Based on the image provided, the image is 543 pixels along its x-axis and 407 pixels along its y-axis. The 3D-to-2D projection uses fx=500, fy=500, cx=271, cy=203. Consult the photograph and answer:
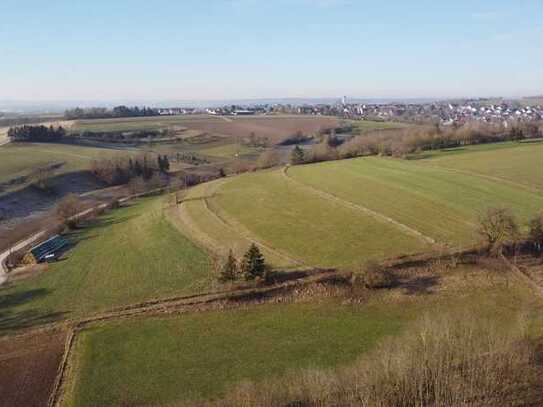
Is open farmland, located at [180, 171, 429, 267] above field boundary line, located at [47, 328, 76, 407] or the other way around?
above

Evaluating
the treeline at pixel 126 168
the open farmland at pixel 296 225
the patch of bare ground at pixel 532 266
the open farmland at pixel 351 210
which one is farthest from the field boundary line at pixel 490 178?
the treeline at pixel 126 168

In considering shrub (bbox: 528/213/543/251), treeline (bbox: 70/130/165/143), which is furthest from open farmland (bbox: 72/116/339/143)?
shrub (bbox: 528/213/543/251)

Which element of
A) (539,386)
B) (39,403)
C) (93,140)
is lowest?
(39,403)

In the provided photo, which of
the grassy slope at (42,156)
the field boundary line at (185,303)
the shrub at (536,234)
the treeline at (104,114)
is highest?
the treeline at (104,114)

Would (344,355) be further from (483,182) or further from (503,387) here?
(483,182)

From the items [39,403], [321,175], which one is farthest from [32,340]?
[321,175]

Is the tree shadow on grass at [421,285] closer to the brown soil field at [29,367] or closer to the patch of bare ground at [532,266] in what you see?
the patch of bare ground at [532,266]

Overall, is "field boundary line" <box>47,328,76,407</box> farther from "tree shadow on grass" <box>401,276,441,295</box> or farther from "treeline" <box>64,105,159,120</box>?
"treeline" <box>64,105,159,120</box>
